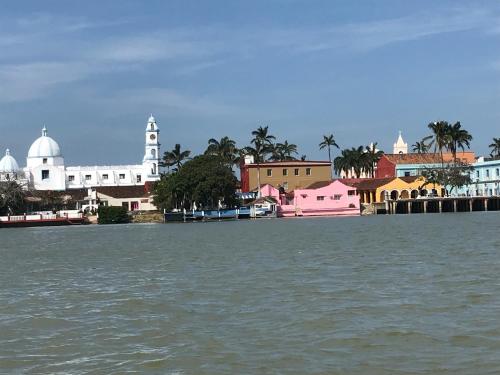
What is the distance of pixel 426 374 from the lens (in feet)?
39.2

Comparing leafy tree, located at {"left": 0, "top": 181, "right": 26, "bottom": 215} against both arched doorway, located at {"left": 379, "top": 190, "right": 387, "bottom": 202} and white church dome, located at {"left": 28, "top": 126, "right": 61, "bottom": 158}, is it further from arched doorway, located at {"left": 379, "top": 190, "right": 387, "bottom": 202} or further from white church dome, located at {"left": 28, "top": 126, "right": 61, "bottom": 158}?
arched doorway, located at {"left": 379, "top": 190, "right": 387, "bottom": 202}

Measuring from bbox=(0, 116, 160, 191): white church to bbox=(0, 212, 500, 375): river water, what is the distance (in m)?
106

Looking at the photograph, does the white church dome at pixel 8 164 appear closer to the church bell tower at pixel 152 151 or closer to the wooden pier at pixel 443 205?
the church bell tower at pixel 152 151

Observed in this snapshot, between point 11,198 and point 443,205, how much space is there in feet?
183

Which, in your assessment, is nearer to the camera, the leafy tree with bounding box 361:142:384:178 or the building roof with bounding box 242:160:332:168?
the building roof with bounding box 242:160:332:168

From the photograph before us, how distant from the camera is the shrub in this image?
108 meters

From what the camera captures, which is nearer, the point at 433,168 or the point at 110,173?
the point at 433,168

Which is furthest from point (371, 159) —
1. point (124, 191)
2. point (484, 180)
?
point (124, 191)

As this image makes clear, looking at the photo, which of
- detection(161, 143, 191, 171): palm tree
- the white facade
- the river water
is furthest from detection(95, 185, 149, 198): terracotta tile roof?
the river water

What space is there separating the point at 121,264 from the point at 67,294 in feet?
34.8

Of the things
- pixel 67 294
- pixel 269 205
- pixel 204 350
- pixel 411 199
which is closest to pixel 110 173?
pixel 269 205

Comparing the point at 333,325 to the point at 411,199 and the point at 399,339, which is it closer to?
the point at 399,339

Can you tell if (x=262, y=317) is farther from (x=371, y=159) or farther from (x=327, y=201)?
(x=371, y=159)

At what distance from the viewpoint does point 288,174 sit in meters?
118
